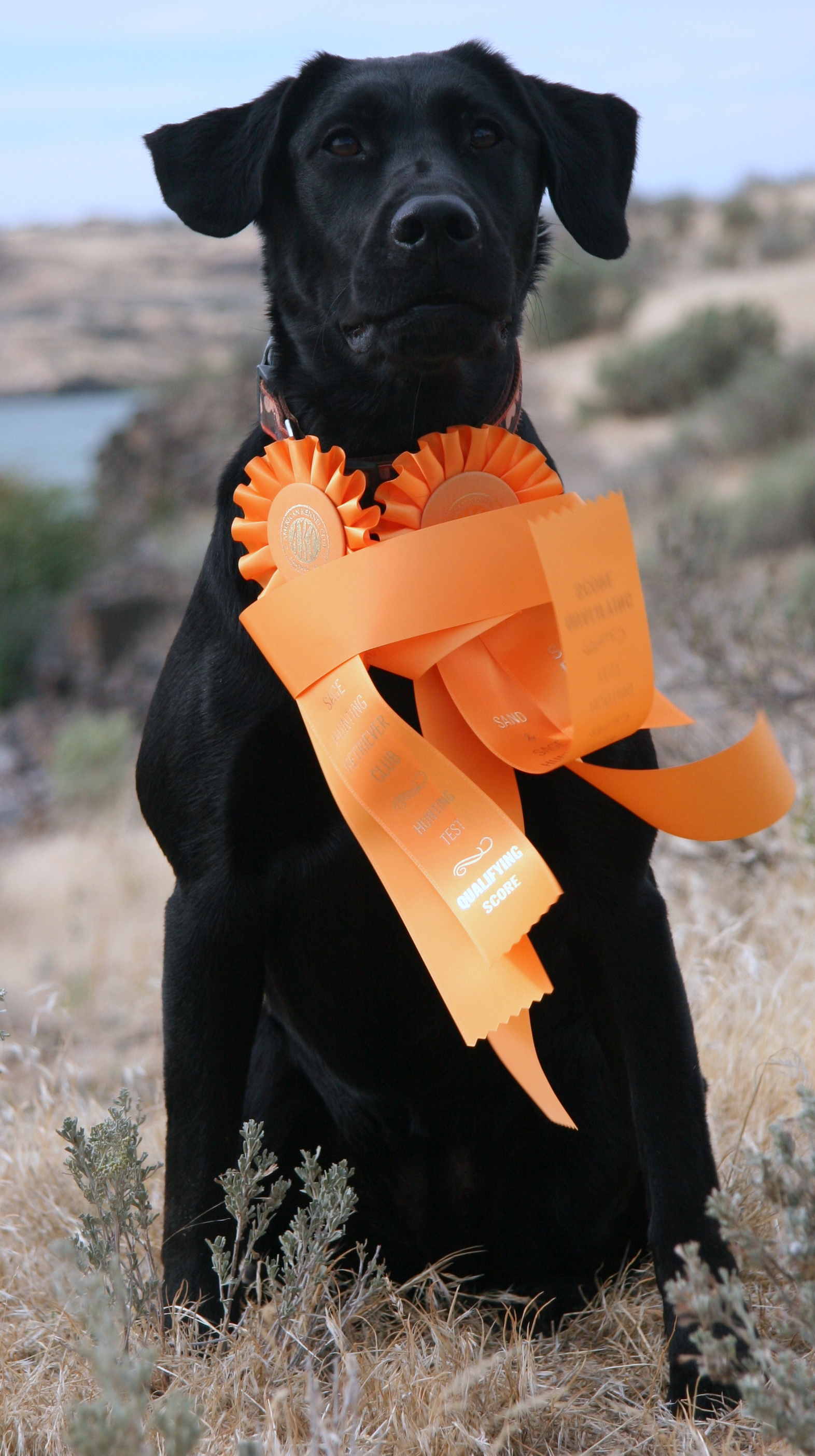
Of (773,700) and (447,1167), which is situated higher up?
(773,700)

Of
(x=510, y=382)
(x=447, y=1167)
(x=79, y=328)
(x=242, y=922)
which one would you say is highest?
(x=79, y=328)

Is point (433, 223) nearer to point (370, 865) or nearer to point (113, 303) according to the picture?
point (370, 865)

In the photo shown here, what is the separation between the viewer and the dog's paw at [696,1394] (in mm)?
1624

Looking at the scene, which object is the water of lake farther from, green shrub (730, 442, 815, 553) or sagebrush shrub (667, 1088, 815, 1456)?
sagebrush shrub (667, 1088, 815, 1456)

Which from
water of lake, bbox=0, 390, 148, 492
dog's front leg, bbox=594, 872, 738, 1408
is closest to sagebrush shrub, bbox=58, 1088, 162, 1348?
dog's front leg, bbox=594, 872, 738, 1408

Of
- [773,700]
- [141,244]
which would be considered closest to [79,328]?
[141,244]

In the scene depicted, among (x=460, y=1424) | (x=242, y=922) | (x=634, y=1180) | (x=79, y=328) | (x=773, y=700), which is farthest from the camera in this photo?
(x=79, y=328)

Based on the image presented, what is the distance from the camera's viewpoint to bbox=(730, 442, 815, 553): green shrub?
1003 centimetres

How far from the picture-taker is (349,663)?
167cm

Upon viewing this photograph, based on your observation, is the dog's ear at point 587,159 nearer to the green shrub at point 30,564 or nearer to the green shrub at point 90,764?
the green shrub at point 90,764

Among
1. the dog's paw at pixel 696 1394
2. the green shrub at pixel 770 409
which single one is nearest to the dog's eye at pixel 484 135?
the dog's paw at pixel 696 1394

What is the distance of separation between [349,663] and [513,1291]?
105 cm

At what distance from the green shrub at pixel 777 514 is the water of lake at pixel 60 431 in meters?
8.66

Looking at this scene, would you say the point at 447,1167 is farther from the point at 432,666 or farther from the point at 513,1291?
the point at 432,666
